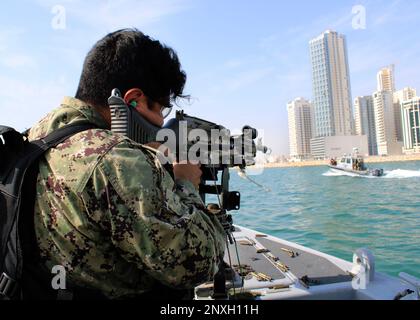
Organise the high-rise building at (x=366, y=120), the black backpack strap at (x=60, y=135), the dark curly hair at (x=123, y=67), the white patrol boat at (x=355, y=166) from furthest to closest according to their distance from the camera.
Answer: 1. the high-rise building at (x=366, y=120)
2. the white patrol boat at (x=355, y=166)
3. the dark curly hair at (x=123, y=67)
4. the black backpack strap at (x=60, y=135)

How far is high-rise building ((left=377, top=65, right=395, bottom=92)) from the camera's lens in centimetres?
9131

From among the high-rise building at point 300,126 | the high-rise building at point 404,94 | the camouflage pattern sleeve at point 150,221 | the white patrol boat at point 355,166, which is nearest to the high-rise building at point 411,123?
the high-rise building at point 404,94

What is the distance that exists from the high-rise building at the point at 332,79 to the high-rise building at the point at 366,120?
59.6 ft

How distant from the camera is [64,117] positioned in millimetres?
1390

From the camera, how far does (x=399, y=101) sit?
10731cm

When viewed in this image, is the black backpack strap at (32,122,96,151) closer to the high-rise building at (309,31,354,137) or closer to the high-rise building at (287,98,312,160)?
the high-rise building at (309,31,354,137)

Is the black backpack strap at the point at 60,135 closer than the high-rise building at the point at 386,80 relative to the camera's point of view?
Yes

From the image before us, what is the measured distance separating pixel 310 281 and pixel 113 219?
2.86 meters

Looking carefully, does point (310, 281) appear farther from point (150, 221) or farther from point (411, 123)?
point (411, 123)

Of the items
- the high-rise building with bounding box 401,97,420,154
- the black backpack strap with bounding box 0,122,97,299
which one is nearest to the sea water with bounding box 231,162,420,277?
the black backpack strap with bounding box 0,122,97,299

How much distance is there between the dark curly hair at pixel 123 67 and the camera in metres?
1.48

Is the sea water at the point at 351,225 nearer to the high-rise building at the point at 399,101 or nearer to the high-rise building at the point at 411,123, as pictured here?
the high-rise building at the point at 411,123

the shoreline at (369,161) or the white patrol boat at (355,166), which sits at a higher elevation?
the shoreline at (369,161)
